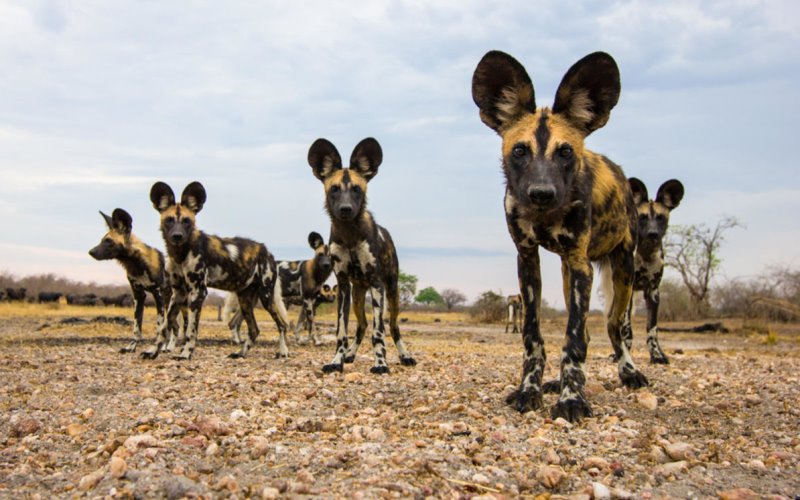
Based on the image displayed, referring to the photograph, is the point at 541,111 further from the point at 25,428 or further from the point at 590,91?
the point at 25,428

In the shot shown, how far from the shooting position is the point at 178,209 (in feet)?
35.7

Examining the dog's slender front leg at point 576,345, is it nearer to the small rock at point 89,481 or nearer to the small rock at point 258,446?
the small rock at point 258,446

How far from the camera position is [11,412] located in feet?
18.1

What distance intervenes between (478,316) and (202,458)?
3153 centimetres

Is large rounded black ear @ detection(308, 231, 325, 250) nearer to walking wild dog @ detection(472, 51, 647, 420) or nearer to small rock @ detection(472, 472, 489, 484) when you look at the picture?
walking wild dog @ detection(472, 51, 647, 420)

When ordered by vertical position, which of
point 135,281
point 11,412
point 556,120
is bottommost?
point 11,412

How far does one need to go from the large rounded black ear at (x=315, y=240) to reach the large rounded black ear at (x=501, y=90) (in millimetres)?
12599

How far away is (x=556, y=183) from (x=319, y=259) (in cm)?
1307

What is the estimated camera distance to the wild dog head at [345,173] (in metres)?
8.69

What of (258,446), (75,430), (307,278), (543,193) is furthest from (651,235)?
(307,278)

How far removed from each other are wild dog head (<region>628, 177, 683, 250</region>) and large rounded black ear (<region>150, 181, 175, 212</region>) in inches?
289

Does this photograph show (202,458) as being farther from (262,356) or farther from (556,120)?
(262,356)

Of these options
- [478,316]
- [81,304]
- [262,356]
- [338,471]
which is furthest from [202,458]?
[81,304]

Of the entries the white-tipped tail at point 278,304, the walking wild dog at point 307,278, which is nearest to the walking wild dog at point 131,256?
the white-tipped tail at point 278,304
